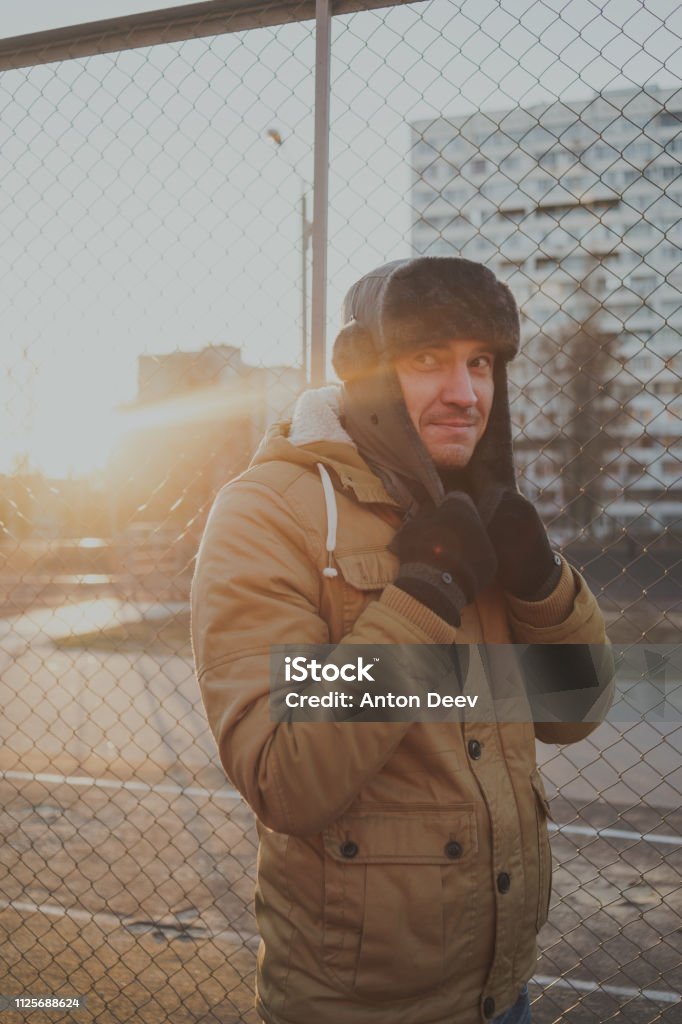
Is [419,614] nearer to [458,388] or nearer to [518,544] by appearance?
[518,544]

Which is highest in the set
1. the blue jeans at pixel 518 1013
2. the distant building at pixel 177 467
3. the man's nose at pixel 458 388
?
the man's nose at pixel 458 388

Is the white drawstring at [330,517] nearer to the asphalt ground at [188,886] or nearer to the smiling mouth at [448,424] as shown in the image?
the smiling mouth at [448,424]

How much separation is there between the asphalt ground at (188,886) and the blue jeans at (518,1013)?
1442mm

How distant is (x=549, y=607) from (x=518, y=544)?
17cm

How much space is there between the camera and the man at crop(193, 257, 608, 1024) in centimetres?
147

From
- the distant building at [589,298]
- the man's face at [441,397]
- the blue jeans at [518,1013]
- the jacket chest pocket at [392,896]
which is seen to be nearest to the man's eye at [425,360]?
the man's face at [441,397]

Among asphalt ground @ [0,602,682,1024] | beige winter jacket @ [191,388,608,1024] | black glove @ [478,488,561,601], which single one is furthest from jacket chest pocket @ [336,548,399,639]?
asphalt ground @ [0,602,682,1024]

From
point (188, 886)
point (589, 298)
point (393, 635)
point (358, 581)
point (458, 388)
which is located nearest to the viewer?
point (393, 635)

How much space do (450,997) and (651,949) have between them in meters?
2.58

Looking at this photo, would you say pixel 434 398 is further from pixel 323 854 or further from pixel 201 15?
pixel 201 15

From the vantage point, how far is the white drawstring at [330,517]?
160cm

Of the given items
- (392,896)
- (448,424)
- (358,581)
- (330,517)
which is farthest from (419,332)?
(392,896)

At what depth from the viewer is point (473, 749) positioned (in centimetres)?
162

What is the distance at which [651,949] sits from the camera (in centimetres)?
363
